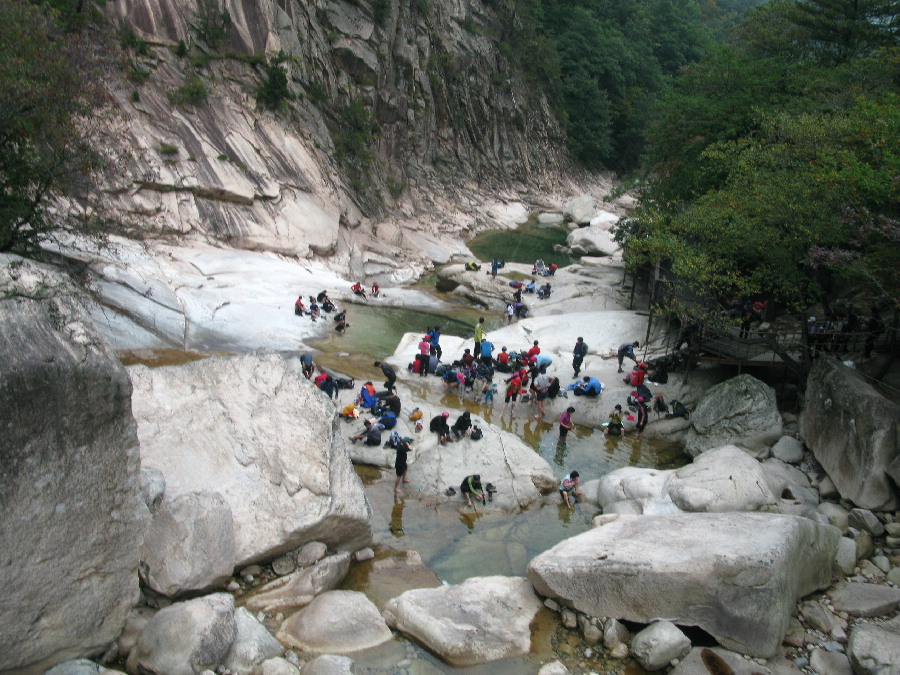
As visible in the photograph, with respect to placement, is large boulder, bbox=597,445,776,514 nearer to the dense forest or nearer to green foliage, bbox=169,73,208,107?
the dense forest

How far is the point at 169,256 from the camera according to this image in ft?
76.6

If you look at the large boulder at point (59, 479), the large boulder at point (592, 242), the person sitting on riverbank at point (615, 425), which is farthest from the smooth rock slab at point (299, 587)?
the large boulder at point (592, 242)

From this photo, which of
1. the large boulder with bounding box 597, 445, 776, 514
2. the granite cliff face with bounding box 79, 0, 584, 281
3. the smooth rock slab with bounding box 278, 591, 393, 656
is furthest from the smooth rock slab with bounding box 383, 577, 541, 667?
the granite cliff face with bounding box 79, 0, 584, 281

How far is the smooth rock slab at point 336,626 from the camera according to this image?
8.13 metres

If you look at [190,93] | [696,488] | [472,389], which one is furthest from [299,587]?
[190,93]

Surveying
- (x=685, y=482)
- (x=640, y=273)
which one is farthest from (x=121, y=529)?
(x=640, y=273)

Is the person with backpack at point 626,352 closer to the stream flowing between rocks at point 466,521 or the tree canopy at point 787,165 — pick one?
the stream flowing between rocks at point 466,521

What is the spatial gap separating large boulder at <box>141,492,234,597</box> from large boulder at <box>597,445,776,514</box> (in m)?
7.67

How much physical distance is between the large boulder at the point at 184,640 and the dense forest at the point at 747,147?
1130 cm

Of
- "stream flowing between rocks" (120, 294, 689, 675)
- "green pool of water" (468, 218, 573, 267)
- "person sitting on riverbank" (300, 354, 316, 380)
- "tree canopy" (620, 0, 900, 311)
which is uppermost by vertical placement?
"tree canopy" (620, 0, 900, 311)

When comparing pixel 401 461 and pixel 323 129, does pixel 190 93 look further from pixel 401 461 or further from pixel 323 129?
pixel 401 461

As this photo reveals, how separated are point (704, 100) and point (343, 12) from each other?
24.6 m

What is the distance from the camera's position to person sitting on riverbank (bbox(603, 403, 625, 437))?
16781 mm

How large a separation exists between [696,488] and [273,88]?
30.1 metres
